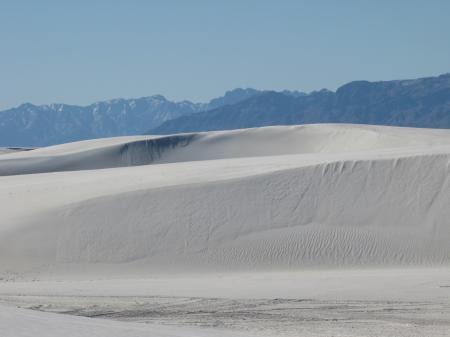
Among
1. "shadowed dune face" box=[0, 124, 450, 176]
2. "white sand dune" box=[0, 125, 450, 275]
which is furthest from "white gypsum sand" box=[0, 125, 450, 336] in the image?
"shadowed dune face" box=[0, 124, 450, 176]

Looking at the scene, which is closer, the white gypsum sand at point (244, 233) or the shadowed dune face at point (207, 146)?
the white gypsum sand at point (244, 233)

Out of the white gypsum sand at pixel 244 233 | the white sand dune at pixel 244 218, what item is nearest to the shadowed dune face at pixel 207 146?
the white sand dune at pixel 244 218

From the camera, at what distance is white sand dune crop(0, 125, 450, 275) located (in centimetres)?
2267

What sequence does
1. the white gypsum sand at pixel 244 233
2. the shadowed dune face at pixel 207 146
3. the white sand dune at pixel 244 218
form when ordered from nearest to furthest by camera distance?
the white gypsum sand at pixel 244 233, the white sand dune at pixel 244 218, the shadowed dune face at pixel 207 146

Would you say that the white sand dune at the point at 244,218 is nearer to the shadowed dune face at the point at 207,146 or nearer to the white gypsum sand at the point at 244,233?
the white gypsum sand at the point at 244,233

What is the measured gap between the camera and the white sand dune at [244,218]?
22.7 m

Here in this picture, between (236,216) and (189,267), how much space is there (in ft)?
8.26

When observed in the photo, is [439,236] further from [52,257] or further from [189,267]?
[52,257]

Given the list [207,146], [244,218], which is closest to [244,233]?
[244,218]

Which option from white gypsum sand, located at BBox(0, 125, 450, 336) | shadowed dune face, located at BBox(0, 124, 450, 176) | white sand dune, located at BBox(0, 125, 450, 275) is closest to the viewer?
white gypsum sand, located at BBox(0, 125, 450, 336)

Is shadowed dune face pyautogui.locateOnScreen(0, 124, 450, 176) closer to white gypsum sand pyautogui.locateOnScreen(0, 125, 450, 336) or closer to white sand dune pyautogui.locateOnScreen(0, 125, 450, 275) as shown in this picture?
white sand dune pyautogui.locateOnScreen(0, 125, 450, 275)

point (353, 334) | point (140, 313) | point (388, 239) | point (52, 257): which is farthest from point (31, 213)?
point (353, 334)

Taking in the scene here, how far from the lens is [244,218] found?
24.2 m

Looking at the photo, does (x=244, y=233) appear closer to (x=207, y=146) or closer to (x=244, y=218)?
(x=244, y=218)
